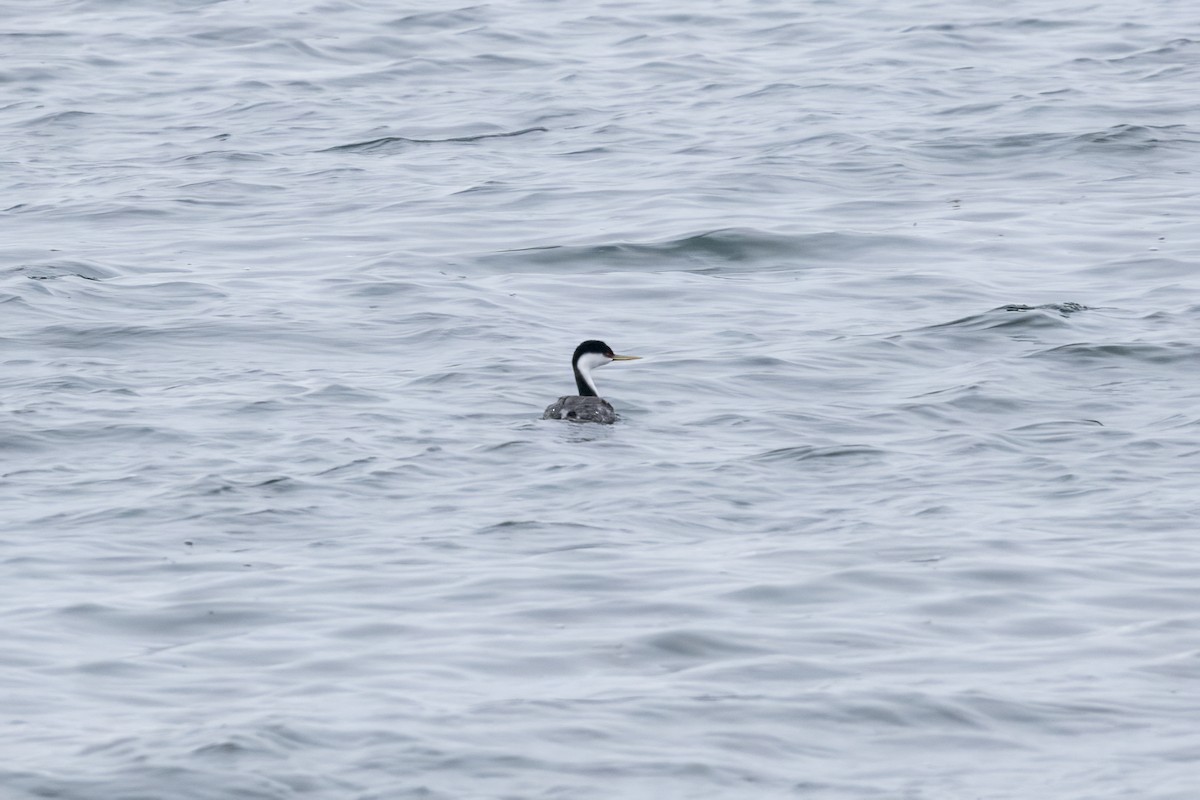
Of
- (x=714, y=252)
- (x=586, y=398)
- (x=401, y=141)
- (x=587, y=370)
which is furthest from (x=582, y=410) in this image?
(x=401, y=141)

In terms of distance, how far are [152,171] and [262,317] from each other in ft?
20.4

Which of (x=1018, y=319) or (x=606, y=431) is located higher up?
(x=606, y=431)

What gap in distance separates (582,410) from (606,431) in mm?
204

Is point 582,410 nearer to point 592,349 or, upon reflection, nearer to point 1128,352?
point 592,349

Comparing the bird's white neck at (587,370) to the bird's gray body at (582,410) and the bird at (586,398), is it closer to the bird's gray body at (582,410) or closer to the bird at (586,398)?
the bird at (586,398)

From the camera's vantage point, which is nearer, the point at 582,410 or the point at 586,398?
the point at 582,410

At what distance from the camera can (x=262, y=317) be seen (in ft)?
56.0

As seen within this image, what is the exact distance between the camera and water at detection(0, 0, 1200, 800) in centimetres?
905

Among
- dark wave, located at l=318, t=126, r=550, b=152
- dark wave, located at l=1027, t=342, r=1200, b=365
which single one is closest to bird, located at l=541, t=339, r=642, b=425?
dark wave, located at l=1027, t=342, r=1200, b=365

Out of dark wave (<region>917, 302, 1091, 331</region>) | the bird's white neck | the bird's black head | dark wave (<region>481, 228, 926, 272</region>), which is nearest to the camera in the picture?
the bird's white neck

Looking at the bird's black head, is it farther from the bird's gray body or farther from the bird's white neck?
the bird's gray body

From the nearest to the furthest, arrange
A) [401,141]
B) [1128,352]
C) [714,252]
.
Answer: [1128,352]
[714,252]
[401,141]

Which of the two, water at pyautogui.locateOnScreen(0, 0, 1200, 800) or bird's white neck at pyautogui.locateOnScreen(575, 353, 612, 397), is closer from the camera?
water at pyautogui.locateOnScreen(0, 0, 1200, 800)

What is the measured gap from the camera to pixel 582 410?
13.9 metres
